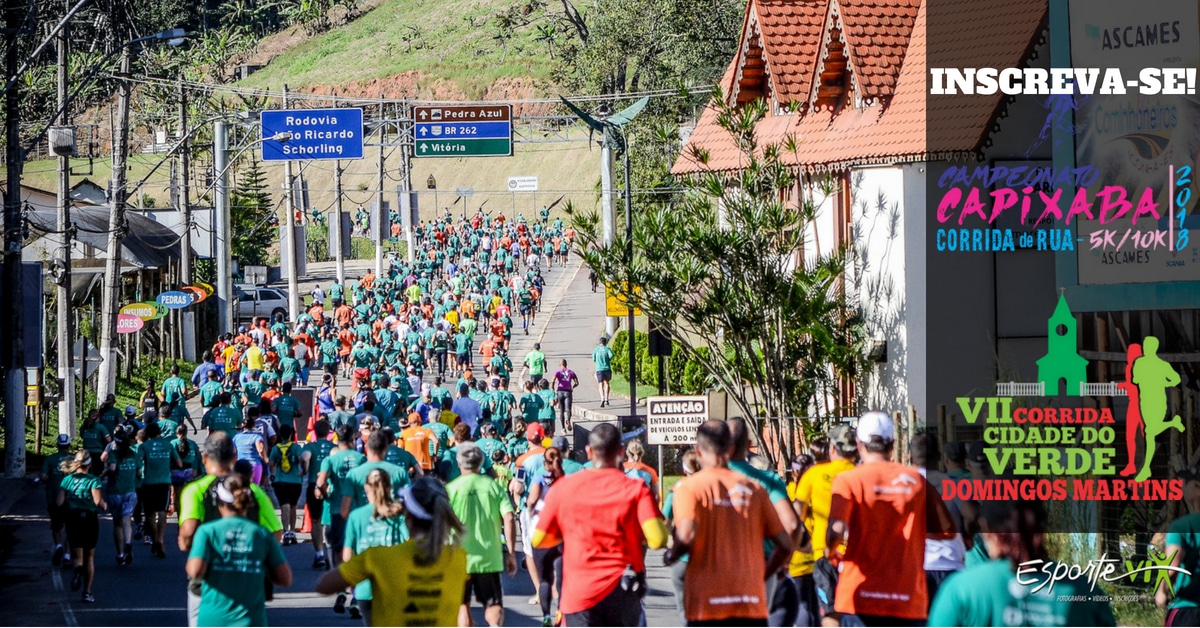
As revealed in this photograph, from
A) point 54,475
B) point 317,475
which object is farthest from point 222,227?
point 317,475

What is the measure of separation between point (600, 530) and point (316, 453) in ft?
23.8

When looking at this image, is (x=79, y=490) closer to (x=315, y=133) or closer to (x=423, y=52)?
(x=315, y=133)

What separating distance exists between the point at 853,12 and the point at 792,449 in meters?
6.31

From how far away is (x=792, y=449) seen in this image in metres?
20.9

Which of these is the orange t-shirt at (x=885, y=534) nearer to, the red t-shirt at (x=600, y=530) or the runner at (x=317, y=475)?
the red t-shirt at (x=600, y=530)

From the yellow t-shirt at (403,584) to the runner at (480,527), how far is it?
9.57 feet

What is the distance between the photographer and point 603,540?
818 centimetres

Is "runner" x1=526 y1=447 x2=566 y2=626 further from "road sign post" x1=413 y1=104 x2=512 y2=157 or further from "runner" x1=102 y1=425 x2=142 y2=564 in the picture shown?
"road sign post" x1=413 y1=104 x2=512 y2=157

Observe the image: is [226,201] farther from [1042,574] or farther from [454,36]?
[454,36]

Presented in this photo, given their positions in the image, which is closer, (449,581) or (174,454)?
(449,581)

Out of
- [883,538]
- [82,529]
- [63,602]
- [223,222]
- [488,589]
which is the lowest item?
[63,602]

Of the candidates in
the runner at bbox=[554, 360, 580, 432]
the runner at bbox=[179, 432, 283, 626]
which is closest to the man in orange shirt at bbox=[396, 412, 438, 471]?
the runner at bbox=[179, 432, 283, 626]

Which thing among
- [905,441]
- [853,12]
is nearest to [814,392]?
[905,441]

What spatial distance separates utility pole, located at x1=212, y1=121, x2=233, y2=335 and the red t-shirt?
29342mm
